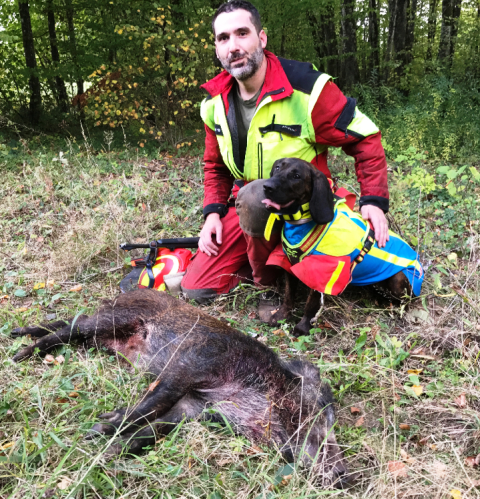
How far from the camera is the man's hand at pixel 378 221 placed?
3.03 meters

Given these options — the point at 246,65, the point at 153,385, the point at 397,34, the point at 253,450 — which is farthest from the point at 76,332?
the point at 397,34

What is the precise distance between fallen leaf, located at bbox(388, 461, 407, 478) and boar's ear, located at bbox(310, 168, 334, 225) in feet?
4.79

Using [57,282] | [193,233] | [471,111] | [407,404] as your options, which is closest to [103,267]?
[57,282]

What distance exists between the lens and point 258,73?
3316mm

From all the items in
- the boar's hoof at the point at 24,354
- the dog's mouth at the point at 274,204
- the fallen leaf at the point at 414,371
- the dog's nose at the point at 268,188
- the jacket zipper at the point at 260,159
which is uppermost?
the jacket zipper at the point at 260,159

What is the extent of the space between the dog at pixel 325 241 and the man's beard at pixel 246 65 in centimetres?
79

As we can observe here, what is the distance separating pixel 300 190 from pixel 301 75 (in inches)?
37.9

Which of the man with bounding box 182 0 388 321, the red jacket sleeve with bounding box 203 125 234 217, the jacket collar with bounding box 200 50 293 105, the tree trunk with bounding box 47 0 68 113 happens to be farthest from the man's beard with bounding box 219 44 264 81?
the tree trunk with bounding box 47 0 68 113

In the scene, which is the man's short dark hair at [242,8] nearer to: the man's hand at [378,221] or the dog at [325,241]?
the dog at [325,241]

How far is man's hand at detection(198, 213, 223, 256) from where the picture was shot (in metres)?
3.82

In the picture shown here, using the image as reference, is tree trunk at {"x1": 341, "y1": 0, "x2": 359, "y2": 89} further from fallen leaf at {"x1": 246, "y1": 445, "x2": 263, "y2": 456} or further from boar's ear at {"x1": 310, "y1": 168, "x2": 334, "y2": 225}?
fallen leaf at {"x1": 246, "y1": 445, "x2": 263, "y2": 456}

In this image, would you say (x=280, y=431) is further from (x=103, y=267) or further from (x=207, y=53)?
(x=207, y=53)

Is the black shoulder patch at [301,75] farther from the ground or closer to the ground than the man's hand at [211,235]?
farther from the ground

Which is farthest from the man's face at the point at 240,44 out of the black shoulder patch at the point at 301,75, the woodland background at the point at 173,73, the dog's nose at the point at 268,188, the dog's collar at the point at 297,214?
the woodland background at the point at 173,73
